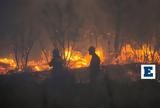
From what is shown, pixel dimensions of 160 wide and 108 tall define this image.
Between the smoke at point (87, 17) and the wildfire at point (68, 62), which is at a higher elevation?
the smoke at point (87, 17)

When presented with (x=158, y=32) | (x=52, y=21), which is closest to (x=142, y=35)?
(x=158, y=32)

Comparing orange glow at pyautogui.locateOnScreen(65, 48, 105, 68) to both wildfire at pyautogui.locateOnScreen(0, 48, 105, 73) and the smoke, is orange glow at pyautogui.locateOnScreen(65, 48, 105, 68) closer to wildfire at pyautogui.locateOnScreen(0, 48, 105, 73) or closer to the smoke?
wildfire at pyautogui.locateOnScreen(0, 48, 105, 73)

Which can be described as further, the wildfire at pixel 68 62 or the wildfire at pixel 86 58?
the wildfire at pixel 68 62

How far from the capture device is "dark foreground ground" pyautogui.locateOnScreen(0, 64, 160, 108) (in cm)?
1191

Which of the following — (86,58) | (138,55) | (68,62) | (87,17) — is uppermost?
(87,17)

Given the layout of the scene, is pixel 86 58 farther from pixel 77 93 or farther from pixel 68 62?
pixel 77 93

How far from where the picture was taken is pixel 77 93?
12.8 meters

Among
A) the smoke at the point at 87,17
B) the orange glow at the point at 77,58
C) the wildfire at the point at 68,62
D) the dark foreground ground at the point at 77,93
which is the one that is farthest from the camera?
the smoke at the point at 87,17

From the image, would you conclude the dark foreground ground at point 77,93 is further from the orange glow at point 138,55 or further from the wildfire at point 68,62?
the orange glow at point 138,55

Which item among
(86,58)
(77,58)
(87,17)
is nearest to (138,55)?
(86,58)

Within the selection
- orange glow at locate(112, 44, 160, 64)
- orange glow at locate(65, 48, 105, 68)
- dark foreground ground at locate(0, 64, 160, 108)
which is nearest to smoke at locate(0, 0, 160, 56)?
orange glow at locate(112, 44, 160, 64)

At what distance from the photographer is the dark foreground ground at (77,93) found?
11.9 meters

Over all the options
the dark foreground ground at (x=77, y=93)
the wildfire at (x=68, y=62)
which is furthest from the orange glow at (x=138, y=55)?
the dark foreground ground at (x=77, y=93)

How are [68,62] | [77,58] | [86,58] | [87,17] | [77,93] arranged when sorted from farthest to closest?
[87,17] < [86,58] < [77,58] < [68,62] < [77,93]
